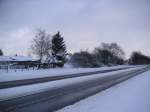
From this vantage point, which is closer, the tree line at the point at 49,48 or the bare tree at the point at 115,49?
the tree line at the point at 49,48

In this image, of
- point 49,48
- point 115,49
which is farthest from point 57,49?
point 115,49

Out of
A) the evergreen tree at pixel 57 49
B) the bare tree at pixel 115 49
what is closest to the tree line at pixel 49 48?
the evergreen tree at pixel 57 49

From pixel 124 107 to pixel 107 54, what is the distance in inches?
4796

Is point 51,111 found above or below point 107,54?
below

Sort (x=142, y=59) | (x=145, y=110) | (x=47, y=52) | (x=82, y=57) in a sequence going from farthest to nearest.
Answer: (x=142, y=59)
(x=82, y=57)
(x=47, y=52)
(x=145, y=110)

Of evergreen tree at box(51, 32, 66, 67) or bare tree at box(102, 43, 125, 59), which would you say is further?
bare tree at box(102, 43, 125, 59)

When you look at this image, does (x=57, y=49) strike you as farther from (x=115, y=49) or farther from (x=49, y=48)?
(x=115, y=49)

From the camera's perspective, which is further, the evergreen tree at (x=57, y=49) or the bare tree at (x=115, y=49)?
the bare tree at (x=115, y=49)

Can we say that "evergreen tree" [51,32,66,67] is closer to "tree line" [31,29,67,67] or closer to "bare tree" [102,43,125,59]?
"tree line" [31,29,67,67]

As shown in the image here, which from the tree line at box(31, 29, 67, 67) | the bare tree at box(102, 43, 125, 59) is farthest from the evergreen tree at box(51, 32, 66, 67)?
the bare tree at box(102, 43, 125, 59)

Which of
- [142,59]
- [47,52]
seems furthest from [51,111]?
[142,59]

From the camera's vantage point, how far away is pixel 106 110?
30.8 feet

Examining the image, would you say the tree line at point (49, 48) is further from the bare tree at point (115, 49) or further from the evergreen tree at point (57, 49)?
the bare tree at point (115, 49)

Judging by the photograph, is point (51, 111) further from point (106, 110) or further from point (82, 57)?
point (82, 57)
